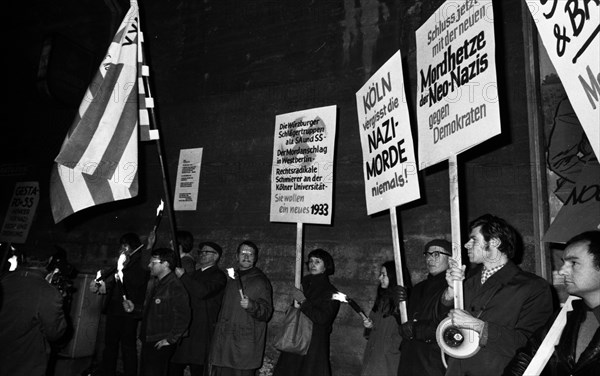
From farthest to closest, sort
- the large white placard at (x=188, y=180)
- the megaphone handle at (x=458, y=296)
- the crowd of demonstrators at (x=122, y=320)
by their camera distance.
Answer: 1. the large white placard at (x=188, y=180)
2. the crowd of demonstrators at (x=122, y=320)
3. the megaphone handle at (x=458, y=296)

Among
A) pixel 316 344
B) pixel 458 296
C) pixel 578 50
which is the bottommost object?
pixel 316 344

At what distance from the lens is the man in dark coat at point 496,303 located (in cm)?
310

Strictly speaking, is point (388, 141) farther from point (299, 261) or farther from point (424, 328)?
point (299, 261)

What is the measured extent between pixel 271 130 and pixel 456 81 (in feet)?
15.5

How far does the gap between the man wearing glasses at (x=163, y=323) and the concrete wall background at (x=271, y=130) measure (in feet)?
6.02

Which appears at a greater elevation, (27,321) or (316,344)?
(27,321)

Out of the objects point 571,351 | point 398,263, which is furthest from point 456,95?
point 571,351

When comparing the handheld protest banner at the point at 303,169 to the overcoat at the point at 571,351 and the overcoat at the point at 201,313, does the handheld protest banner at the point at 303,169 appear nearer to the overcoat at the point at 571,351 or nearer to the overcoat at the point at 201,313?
the overcoat at the point at 201,313

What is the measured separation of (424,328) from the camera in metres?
3.89

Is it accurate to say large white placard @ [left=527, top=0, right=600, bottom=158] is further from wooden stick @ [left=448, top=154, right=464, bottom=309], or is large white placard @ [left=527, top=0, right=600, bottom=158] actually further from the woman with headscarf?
the woman with headscarf

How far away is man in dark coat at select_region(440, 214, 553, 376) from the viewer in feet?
10.2

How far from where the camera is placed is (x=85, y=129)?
194 inches

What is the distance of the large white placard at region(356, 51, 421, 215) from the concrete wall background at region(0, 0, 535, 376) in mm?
1939

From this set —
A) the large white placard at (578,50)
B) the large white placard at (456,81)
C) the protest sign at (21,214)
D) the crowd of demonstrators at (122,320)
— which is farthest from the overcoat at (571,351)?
the protest sign at (21,214)
